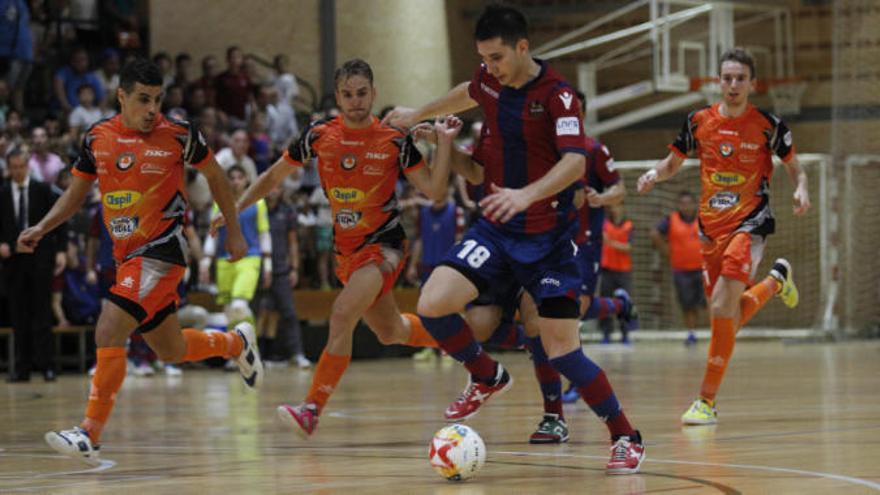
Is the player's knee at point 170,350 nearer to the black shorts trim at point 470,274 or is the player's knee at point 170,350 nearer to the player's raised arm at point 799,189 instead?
the black shorts trim at point 470,274

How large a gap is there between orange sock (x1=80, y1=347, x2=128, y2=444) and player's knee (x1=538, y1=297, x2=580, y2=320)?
7.21 ft

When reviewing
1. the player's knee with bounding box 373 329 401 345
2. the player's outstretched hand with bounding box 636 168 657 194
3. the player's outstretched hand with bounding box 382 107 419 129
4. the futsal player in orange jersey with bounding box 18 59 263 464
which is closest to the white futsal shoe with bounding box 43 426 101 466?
the futsal player in orange jersey with bounding box 18 59 263 464

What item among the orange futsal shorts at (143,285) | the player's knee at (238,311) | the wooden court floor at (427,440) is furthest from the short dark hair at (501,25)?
the player's knee at (238,311)

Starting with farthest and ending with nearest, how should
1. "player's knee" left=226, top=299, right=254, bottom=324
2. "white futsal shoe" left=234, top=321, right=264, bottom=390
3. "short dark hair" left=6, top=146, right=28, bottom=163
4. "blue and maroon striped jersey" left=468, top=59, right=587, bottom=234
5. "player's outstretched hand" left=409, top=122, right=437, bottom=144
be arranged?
"player's knee" left=226, top=299, right=254, bottom=324, "short dark hair" left=6, top=146, right=28, bottom=163, "white futsal shoe" left=234, top=321, right=264, bottom=390, "player's outstretched hand" left=409, top=122, right=437, bottom=144, "blue and maroon striped jersey" left=468, top=59, right=587, bottom=234

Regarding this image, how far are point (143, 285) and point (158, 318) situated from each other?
1.38 feet

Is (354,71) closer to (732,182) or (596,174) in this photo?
(596,174)

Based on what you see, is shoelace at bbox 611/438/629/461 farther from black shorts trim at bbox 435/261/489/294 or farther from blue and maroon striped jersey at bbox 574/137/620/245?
blue and maroon striped jersey at bbox 574/137/620/245

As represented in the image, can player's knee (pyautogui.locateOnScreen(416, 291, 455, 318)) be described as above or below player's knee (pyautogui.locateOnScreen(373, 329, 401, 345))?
above

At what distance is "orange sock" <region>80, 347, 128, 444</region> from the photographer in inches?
292

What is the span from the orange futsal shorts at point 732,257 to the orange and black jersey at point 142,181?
3.27 meters

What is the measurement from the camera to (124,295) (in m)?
7.63

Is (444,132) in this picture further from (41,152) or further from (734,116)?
(41,152)

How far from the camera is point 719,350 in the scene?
9.19 m

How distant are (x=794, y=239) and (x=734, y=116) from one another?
13.0 m
